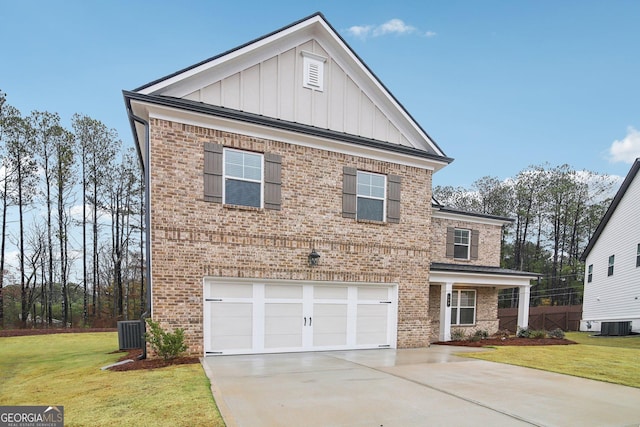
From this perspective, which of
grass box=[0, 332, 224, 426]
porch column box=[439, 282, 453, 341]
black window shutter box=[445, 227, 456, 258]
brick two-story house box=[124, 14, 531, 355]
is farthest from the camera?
black window shutter box=[445, 227, 456, 258]

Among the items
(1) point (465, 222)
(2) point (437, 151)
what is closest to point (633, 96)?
(1) point (465, 222)

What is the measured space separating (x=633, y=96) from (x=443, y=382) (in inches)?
844

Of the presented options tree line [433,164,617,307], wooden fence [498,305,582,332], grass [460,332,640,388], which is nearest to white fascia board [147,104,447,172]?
grass [460,332,640,388]

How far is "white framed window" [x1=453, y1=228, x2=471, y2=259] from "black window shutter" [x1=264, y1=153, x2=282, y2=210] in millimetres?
9365

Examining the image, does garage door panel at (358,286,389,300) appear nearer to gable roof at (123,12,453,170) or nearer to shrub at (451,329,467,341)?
gable roof at (123,12,453,170)

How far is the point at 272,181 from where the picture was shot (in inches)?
380

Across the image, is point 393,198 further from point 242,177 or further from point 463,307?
point 463,307

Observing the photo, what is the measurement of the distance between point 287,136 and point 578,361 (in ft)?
31.9

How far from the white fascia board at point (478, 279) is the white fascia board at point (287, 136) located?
4019 millimetres

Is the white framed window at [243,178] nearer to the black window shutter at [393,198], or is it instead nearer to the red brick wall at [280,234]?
the red brick wall at [280,234]

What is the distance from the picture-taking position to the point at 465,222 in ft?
52.6

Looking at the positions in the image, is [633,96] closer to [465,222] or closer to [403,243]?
[465,222]

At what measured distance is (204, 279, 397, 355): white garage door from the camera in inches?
A: 357

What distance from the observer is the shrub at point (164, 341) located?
7840mm
